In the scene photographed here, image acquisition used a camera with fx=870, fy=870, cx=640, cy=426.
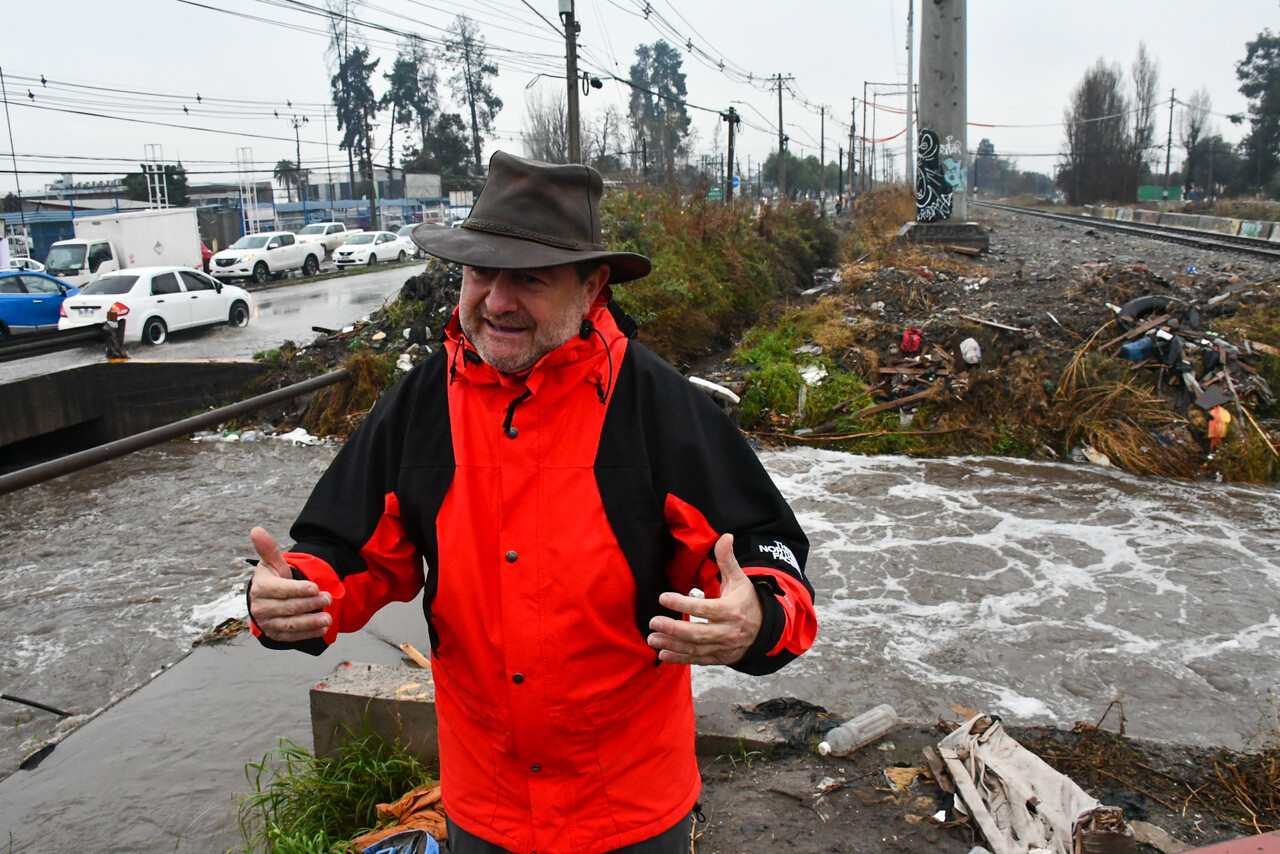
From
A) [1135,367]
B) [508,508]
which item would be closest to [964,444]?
[1135,367]

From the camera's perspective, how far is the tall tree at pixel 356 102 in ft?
183

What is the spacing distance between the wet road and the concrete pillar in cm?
1162

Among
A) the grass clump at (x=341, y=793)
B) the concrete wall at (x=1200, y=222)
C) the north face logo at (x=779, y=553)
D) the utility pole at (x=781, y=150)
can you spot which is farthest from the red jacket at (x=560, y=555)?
the utility pole at (x=781, y=150)

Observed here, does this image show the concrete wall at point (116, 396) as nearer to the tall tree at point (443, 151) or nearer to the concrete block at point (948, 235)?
the concrete block at point (948, 235)

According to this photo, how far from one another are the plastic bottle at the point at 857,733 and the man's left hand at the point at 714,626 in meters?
2.07

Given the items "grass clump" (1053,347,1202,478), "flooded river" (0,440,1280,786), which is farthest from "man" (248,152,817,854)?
"grass clump" (1053,347,1202,478)

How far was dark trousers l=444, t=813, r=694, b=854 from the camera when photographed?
71.2 inches

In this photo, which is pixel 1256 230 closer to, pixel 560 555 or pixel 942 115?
pixel 942 115

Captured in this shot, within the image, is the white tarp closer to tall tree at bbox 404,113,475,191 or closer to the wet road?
the wet road

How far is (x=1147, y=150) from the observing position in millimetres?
55688

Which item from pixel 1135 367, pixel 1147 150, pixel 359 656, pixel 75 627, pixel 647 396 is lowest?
pixel 75 627

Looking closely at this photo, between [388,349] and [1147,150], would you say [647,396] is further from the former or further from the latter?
[1147,150]

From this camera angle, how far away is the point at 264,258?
2683 centimetres

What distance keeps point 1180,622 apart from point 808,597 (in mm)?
5149
